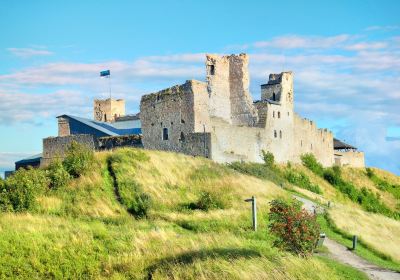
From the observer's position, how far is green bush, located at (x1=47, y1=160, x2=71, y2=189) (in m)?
29.2

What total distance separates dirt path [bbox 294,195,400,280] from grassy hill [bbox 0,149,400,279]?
1207 mm

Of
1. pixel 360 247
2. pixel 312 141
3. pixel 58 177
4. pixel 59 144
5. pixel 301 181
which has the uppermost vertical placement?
pixel 59 144

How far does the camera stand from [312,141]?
60.2 meters

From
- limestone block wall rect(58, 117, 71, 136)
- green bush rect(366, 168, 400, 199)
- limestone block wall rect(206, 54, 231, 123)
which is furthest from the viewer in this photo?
green bush rect(366, 168, 400, 199)

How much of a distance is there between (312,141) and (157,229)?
41.2m

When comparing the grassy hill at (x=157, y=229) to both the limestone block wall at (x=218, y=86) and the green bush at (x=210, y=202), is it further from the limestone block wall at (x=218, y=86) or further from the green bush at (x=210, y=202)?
the limestone block wall at (x=218, y=86)

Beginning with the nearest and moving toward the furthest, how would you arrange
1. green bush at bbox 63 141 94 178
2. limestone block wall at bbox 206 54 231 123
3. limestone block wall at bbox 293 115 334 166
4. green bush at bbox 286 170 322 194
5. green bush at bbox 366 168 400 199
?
green bush at bbox 63 141 94 178, limestone block wall at bbox 206 54 231 123, green bush at bbox 286 170 322 194, limestone block wall at bbox 293 115 334 166, green bush at bbox 366 168 400 199

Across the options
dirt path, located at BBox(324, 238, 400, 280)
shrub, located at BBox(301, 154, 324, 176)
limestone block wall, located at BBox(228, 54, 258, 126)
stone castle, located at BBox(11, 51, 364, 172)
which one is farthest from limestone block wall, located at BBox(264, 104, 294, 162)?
dirt path, located at BBox(324, 238, 400, 280)

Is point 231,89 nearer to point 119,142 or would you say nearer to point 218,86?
point 218,86

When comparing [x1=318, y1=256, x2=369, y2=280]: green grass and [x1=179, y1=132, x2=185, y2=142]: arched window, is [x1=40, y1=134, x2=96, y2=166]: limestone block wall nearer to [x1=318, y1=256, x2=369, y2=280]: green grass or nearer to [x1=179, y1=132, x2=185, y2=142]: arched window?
[x1=179, y1=132, x2=185, y2=142]: arched window

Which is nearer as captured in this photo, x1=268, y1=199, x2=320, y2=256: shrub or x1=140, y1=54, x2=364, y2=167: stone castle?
x1=268, y1=199, x2=320, y2=256: shrub

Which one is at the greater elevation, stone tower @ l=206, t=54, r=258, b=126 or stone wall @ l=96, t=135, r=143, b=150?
stone tower @ l=206, t=54, r=258, b=126

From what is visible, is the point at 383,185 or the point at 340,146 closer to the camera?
the point at 383,185

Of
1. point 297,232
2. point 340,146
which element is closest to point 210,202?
point 297,232
